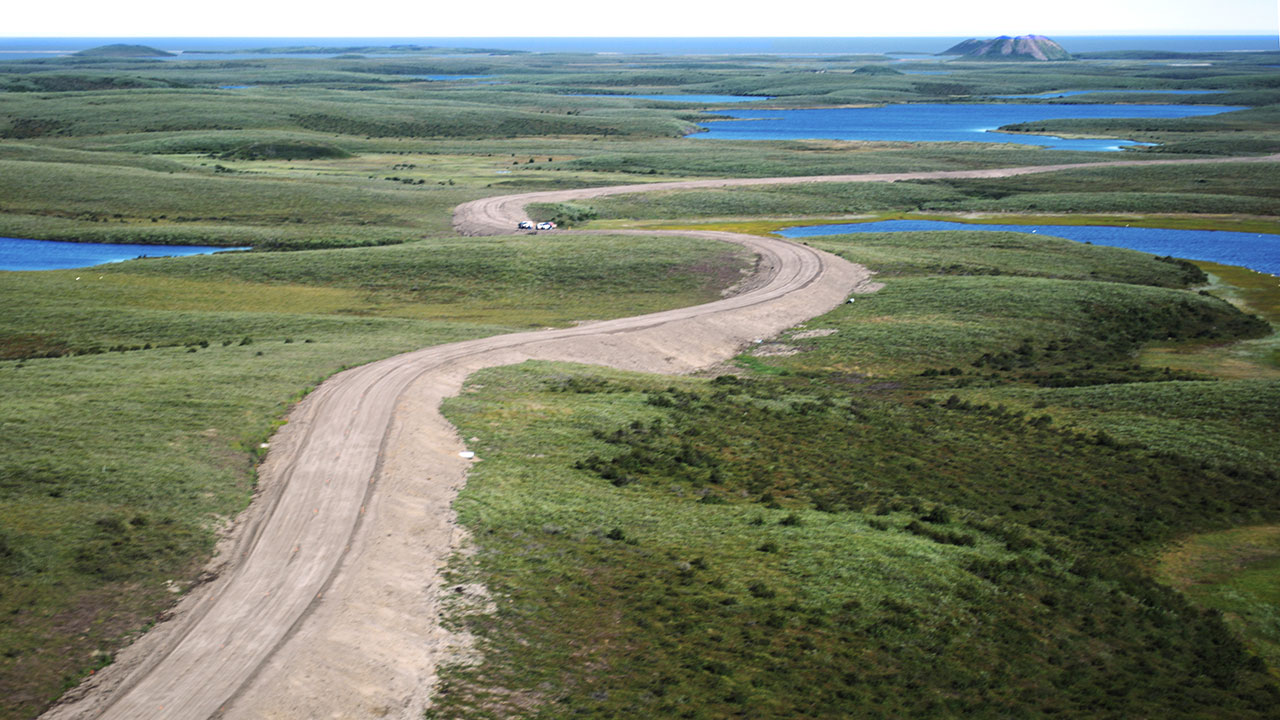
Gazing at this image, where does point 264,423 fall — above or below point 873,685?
above

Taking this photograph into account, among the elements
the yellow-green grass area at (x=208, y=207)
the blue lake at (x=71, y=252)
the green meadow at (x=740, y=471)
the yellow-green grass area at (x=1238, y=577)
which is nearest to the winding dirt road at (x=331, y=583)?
the green meadow at (x=740, y=471)

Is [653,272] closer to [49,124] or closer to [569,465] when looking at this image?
[569,465]

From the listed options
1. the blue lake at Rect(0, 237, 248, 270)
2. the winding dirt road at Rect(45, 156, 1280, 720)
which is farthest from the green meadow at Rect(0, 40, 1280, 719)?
the blue lake at Rect(0, 237, 248, 270)

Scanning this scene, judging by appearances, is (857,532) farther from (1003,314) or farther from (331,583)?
(1003,314)

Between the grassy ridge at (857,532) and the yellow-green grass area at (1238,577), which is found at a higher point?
the grassy ridge at (857,532)

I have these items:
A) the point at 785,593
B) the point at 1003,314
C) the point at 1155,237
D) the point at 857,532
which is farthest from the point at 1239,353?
the point at 1155,237

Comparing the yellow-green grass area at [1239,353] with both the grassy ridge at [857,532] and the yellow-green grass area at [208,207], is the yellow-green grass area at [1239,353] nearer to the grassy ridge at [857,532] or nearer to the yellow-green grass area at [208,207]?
the grassy ridge at [857,532]

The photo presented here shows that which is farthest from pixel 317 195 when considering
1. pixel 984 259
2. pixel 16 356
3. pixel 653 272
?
pixel 984 259
